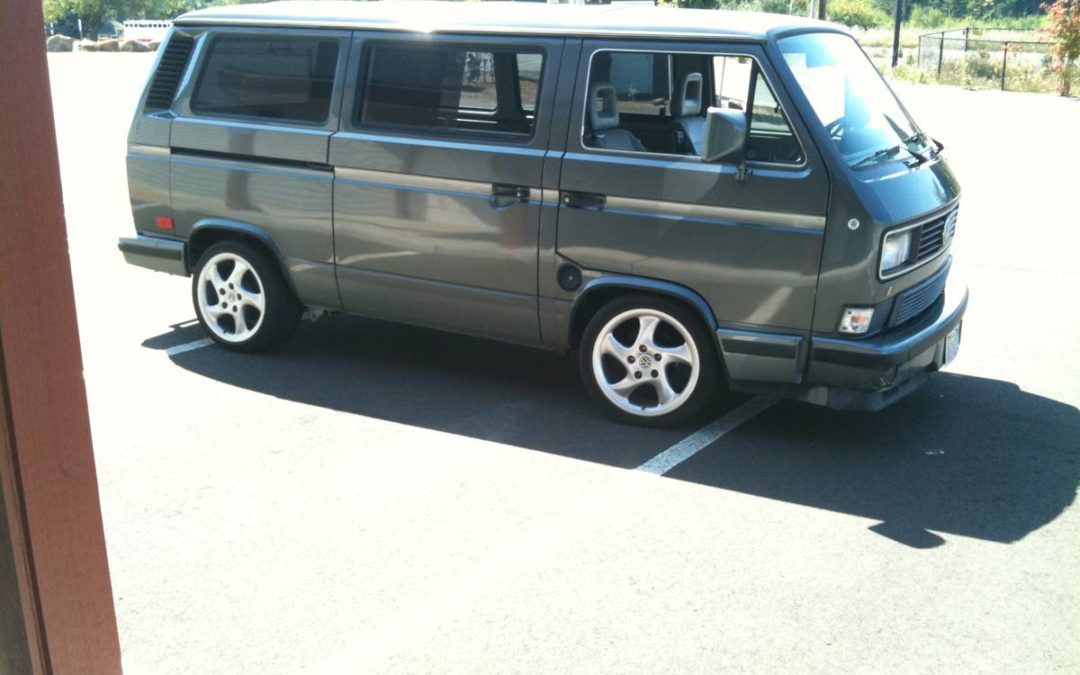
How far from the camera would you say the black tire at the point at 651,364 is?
234 inches

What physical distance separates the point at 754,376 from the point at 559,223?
1288 millimetres

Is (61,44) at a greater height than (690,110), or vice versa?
(690,110)

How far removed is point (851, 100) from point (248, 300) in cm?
376

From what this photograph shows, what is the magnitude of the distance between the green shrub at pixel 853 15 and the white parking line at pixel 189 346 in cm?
6153

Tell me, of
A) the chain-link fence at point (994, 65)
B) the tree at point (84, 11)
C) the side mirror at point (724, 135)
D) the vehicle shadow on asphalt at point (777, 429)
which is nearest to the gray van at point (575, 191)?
the side mirror at point (724, 135)

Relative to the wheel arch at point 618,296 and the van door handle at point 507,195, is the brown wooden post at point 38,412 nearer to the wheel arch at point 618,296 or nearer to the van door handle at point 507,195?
the wheel arch at point 618,296

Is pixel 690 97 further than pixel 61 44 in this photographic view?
No

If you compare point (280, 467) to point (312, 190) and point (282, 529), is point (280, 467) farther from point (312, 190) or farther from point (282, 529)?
point (312, 190)

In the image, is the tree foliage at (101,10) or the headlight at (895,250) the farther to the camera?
the tree foliage at (101,10)

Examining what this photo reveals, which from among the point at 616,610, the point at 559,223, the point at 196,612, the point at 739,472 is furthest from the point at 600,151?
the point at 196,612

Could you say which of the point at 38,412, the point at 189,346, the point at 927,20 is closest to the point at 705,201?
the point at 189,346

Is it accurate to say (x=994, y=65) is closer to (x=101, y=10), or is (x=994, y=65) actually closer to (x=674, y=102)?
(x=674, y=102)

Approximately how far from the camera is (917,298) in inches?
237

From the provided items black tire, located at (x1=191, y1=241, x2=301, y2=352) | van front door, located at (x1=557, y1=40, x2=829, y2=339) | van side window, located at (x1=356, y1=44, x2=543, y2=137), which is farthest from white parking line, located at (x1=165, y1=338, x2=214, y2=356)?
van front door, located at (x1=557, y1=40, x2=829, y2=339)
